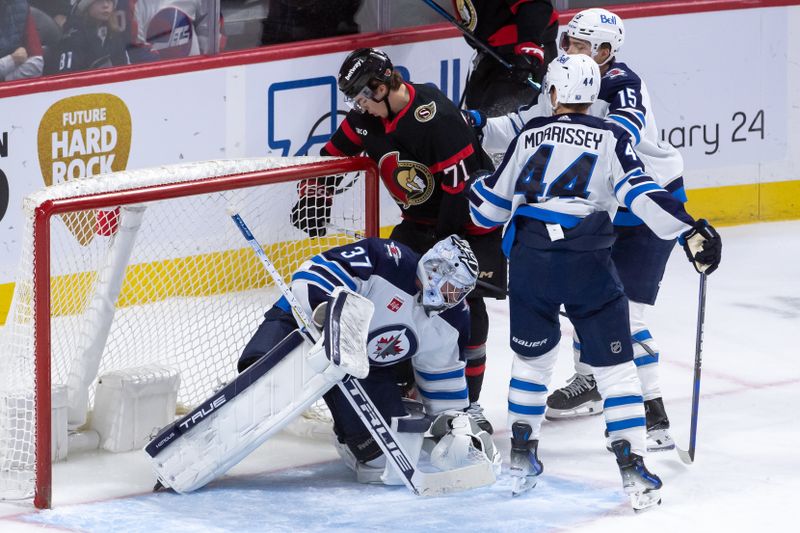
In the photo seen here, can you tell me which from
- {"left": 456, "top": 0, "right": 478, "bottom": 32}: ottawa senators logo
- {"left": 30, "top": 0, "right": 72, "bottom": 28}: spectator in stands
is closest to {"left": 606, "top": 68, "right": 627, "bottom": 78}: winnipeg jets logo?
{"left": 456, "top": 0, "right": 478, "bottom": 32}: ottawa senators logo

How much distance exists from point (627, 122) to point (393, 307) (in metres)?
0.80

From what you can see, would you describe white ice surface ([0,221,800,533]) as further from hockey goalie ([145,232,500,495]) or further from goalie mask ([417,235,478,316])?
goalie mask ([417,235,478,316])

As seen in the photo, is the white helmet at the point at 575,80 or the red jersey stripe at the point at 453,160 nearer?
the white helmet at the point at 575,80

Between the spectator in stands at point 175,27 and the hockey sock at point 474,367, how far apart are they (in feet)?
6.07

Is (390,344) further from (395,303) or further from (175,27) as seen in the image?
(175,27)

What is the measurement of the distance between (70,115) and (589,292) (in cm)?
Result: 224

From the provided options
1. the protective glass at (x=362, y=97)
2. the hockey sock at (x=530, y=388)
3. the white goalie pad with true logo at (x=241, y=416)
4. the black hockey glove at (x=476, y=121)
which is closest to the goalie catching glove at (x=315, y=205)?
the protective glass at (x=362, y=97)

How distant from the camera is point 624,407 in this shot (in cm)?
409

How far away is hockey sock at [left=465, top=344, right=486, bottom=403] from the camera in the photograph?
4680 mm

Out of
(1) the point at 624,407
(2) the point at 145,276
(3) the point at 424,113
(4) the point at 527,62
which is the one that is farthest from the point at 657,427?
(4) the point at 527,62

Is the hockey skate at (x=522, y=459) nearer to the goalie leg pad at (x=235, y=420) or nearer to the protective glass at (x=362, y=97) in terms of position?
the goalie leg pad at (x=235, y=420)

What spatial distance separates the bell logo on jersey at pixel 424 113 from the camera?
15.0 ft

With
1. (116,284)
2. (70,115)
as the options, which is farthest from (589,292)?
(70,115)

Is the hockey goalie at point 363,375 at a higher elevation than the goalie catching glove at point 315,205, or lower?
lower
